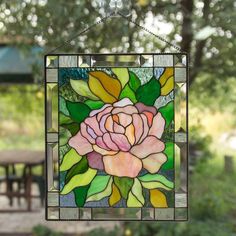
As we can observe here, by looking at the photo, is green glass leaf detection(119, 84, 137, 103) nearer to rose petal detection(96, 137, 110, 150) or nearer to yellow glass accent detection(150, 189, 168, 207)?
rose petal detection(96, 137, 110, 150)

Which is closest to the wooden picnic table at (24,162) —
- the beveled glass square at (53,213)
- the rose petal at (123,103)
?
the beveled glass square at (53,213)

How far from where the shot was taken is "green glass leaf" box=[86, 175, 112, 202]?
5.34 feet

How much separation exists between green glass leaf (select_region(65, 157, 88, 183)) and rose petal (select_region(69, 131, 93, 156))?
1.1 inches

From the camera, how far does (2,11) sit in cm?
372

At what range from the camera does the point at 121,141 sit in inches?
63.2

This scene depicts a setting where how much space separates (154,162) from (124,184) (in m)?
0.13

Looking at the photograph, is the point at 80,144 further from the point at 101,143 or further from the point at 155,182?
the point at 155,182

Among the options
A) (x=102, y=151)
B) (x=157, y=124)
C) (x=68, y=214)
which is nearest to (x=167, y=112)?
(x=157, y=124)

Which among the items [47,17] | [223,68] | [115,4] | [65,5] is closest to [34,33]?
[47,17]

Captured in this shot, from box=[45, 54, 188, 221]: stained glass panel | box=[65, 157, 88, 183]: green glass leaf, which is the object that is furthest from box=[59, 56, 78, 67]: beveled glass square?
box=[65, 157, 88, 183]: green glass leaf

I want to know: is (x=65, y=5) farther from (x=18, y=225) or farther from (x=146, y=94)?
(x=18, y=225)

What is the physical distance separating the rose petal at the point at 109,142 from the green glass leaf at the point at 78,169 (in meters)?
0.10

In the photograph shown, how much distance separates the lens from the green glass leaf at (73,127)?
5.31 ft

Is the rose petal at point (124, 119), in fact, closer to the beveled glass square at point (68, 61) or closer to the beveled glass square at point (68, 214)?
the beveled glass square at point (68, 61)
